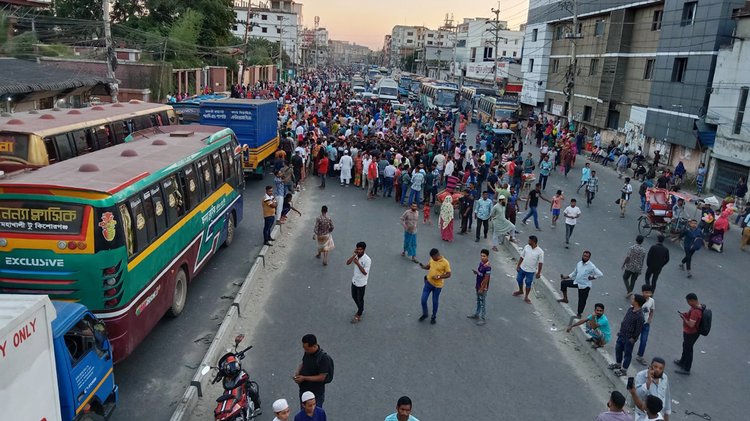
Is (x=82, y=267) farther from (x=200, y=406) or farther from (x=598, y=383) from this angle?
(x=598, y=383)

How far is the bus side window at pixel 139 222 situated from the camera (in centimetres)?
745

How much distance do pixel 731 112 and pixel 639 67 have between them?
10.5 metres

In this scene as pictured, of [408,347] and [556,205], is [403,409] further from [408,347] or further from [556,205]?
[556,205]

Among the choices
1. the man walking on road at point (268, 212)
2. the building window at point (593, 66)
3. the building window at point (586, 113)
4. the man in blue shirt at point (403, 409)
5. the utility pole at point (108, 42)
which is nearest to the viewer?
the man in blue shirt at point (403, 409)

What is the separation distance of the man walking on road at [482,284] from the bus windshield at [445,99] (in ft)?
121

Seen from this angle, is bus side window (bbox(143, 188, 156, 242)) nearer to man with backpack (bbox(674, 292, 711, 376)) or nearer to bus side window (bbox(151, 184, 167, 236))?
bus side window (bbox(151, 184, 167, 236))

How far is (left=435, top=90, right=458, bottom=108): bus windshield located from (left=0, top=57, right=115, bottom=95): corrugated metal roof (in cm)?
2630

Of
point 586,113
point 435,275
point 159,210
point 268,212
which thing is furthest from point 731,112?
point 159,210

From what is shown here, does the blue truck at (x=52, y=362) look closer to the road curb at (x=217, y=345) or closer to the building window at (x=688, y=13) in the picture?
the road curb at (x=217, y=345)

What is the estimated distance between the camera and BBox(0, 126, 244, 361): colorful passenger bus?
260 inches

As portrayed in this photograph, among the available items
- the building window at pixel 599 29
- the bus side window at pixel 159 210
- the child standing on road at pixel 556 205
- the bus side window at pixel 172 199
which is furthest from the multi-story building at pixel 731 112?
the bus side window at pixel 159 210

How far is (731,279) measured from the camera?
13359 mm

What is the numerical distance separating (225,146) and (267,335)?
544 cm

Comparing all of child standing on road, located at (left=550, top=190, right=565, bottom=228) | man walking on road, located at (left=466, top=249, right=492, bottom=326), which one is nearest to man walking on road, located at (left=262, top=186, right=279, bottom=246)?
man walking on road, located at (left=466, top=249, right=492, bottom=326)
